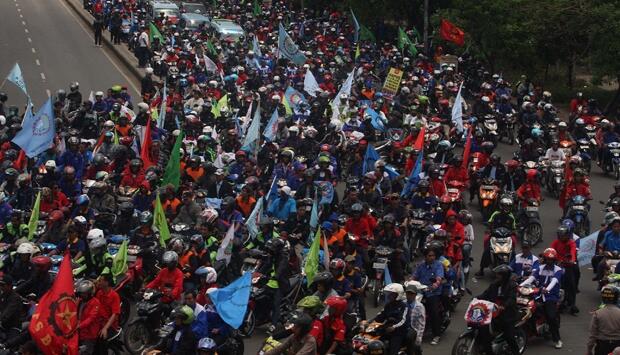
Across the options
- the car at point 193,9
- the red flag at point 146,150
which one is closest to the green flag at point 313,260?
the red flag at point 146,150

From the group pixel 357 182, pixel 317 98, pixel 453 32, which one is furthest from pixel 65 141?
pixel 453 32

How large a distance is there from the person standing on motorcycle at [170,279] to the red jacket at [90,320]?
1.25 m

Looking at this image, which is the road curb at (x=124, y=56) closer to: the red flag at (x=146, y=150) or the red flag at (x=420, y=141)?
the red flag at (x=420, y=141)

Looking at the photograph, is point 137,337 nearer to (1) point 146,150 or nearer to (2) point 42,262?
(2) point 42,262

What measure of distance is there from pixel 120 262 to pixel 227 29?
30787 millimetres

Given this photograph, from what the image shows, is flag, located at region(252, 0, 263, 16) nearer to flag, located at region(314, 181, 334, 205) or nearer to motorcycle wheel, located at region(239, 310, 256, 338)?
flag, located at region(314, 181, 334, 205)

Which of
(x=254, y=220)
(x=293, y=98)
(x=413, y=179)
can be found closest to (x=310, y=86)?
(x=293, y=98)

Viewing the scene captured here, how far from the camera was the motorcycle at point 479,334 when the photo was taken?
47.8 ft

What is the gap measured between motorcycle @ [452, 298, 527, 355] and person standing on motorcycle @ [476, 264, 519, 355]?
0.10 metres

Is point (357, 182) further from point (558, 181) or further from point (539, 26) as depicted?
point (539, 26)

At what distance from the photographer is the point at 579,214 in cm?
2202

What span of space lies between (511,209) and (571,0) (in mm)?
19134

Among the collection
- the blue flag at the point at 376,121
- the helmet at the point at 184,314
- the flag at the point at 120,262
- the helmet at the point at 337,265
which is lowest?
the blue flag at the point at 376,121

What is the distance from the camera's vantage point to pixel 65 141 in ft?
77.3
